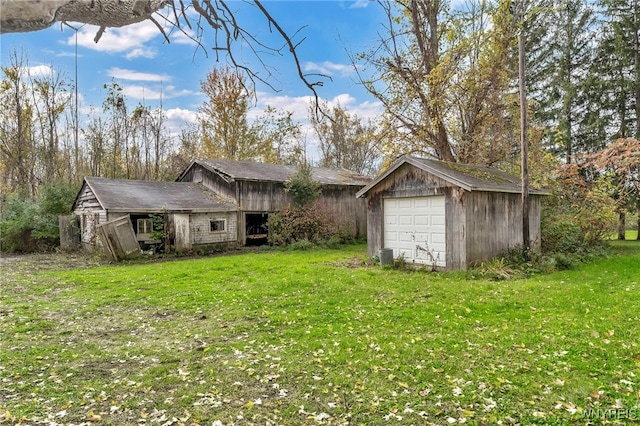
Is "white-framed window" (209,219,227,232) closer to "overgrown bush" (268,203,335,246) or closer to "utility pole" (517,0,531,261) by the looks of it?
"overgrown bush" (268,203,335,246)

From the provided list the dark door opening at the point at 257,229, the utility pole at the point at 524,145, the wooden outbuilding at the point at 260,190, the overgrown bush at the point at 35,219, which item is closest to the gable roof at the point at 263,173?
the wooden outbuilding at the point at 260,190

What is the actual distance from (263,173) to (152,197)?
5.96m

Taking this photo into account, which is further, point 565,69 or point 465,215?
point 565,69

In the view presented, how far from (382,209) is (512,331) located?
7500 millimetres

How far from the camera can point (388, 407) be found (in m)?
3.54

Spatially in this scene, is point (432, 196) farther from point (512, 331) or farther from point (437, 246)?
point (512, 331)

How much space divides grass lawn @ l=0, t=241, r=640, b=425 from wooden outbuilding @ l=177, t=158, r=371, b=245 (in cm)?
1018

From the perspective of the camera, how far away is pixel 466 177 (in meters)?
11.0

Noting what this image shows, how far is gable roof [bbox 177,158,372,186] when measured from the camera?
19109 millimetres

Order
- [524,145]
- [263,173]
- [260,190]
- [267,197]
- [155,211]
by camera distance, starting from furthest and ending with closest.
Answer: [263,173]
[267,197]
[260,190]
[155,211]
[524,145]

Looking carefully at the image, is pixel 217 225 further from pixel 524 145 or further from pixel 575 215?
pixel 575 215

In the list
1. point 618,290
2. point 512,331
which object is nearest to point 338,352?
point 512,331

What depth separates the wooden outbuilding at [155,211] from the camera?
15.6 metres

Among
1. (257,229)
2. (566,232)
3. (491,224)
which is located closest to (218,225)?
(257,229)
